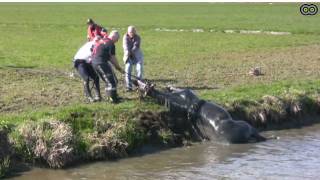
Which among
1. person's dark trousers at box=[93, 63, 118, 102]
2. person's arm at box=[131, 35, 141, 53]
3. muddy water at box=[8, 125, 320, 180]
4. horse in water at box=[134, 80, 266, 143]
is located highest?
person's arm at box=[131, 35, 141, 53]

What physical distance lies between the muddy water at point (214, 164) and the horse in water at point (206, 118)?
0.82ft

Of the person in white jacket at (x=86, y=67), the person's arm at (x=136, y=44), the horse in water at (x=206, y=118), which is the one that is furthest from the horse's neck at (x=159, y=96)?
the person's arm at (x=136, y=44)

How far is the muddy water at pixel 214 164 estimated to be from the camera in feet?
39.3

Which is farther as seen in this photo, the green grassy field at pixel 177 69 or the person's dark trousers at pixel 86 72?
the person's dark trousers at pixel 86 72

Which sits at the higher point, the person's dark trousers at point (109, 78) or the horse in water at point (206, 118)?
the person's dark trousers at point (109, 78)

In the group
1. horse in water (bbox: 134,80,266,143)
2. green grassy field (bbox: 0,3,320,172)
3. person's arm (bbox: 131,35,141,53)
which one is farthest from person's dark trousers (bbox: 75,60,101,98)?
person's arm (bbox: 131,35,141,53)

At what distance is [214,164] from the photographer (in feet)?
42.0

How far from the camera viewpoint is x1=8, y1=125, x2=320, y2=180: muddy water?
12.0 metres

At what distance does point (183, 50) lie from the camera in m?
32.0

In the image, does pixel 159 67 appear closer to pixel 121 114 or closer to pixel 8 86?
pixel 8 86

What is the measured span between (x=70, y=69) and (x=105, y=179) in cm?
1227

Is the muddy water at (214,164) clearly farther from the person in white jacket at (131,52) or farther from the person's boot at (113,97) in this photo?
the person in white jacket at (131,52)

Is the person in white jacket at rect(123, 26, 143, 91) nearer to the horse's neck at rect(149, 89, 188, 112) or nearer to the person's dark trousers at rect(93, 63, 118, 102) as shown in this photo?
the person's dark trousers at rect(93, 63, 118, 102)

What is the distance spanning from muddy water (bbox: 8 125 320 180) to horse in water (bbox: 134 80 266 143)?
251 millimetres
